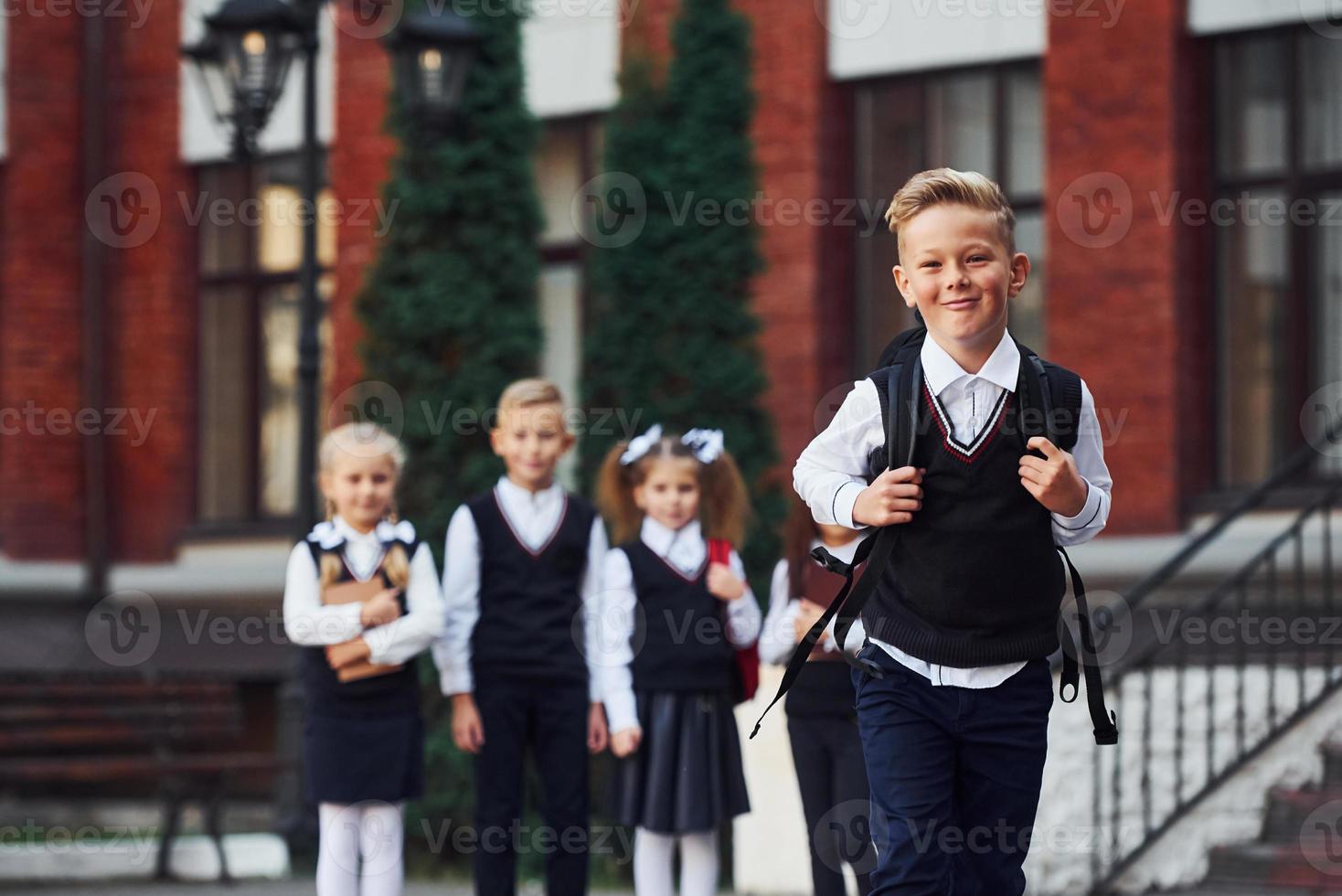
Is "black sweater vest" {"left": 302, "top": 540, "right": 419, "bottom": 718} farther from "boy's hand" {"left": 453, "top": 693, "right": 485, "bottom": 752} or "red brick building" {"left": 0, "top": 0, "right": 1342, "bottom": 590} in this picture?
"red brick building" {"left": 0, "top": 0, "right": 1342, "bottom": 590}

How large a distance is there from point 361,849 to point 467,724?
0.58 meters

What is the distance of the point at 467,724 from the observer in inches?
294

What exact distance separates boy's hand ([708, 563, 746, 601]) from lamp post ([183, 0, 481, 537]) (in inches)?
137

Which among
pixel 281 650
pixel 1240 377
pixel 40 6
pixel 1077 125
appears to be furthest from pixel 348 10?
pixel 1240 377

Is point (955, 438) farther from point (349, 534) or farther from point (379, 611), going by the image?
point (349, 534)

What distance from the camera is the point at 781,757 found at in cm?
974

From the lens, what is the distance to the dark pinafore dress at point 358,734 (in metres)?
7.18

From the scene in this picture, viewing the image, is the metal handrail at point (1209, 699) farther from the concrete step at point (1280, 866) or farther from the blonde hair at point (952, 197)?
the blonde hair at point (952, 197)

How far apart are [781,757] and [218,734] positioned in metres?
3.85

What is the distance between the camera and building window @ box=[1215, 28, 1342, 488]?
37.0 ft

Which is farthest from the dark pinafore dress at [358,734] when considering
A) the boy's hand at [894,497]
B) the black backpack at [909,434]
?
the boy's hand at [894,497]

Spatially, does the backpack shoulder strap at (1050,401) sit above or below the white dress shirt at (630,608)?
above

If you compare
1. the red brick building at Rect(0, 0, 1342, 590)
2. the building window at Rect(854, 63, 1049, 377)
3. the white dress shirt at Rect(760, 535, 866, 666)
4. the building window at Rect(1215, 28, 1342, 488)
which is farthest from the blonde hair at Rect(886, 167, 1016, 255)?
the building window at Rect(854, 63, 1049, 377)

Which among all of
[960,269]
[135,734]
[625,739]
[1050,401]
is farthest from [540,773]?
[135,734]
